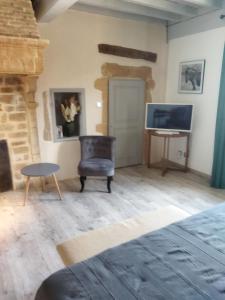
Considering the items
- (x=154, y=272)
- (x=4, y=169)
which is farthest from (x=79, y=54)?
(x=154, y=272)

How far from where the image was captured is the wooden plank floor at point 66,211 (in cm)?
219

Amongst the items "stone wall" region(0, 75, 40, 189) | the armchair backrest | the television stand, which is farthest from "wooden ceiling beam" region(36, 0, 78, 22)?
the television stand

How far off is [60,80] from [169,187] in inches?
96.1

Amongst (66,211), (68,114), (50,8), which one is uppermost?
(50,8)

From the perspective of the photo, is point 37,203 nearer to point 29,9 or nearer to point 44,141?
point 44,141

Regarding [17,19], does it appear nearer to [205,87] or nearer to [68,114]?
[68,114]

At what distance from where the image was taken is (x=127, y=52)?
4371 millimetres

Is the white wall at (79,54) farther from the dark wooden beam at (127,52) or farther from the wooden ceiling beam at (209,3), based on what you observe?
the wooden ceiling beam at (209,3)

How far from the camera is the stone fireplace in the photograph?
9.11 feet

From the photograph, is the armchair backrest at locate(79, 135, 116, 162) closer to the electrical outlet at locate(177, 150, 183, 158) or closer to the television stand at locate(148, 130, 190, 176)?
the television stand at locate(148, 130, 190, 176)

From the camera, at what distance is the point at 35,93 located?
379 centimetres

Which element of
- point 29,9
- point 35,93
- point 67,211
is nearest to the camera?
point 29,9

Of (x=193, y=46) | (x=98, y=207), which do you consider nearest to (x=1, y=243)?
(x=98, y=207)

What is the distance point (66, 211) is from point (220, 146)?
2494 mm
